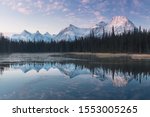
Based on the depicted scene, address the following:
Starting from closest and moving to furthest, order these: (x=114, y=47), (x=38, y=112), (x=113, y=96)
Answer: (x=38, y=112) → (x=113, y=96) → (x=114, y=47)

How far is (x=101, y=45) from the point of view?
96562 mm

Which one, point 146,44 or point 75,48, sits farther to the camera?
point 75,48

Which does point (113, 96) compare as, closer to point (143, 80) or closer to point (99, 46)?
point (143, 80)

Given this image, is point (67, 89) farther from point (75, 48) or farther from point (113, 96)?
point (75, 48)

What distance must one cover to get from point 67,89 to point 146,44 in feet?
180

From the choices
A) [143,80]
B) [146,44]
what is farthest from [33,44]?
[143,80]

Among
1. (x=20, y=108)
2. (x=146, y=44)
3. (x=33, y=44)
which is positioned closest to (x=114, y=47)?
(x=146, y=44)

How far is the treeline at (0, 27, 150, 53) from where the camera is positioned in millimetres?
75688

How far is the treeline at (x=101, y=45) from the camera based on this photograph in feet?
248

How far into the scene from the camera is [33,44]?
5428 inches

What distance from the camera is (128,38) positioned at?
3219 inches

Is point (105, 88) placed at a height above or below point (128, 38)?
below

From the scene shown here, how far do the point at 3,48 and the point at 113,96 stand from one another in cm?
9972

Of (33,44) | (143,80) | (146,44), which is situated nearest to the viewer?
(143,80)
